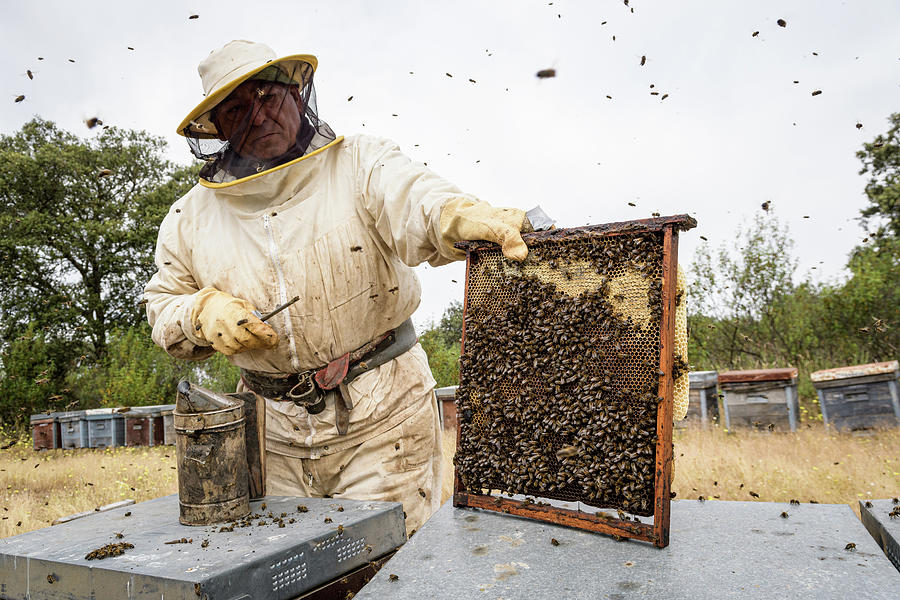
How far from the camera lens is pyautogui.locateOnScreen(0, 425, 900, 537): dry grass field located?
5516 mm

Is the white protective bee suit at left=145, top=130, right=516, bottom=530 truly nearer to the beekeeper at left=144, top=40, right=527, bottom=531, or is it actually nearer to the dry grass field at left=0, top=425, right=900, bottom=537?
the beekeeper at left=144, top=40, right=527, bottom=531

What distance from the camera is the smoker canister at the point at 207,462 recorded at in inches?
99.2

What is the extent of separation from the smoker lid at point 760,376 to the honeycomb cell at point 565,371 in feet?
22.3

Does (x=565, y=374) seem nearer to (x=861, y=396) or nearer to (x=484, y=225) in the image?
(x=484, y=225)

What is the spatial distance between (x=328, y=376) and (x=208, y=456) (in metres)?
0.73

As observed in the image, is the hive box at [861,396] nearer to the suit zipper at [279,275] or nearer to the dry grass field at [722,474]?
the dry grass field at [722,474]

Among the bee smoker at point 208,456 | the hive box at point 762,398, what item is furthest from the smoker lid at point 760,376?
the bee smoker at point 208,456

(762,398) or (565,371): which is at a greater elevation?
(565,371)

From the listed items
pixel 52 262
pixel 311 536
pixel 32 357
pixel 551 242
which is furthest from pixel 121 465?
pixel 52 262

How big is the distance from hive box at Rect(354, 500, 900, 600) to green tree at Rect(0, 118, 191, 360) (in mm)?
19856

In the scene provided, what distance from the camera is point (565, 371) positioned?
230 cm

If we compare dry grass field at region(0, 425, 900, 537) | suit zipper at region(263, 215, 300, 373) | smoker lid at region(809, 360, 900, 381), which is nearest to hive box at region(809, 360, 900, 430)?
smoker lid at region(809, 360, 900, 381)

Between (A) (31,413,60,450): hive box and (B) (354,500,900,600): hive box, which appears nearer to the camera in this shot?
(B) (354,500,900,600): hive box

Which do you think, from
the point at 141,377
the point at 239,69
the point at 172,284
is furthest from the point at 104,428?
the point at 239,69
